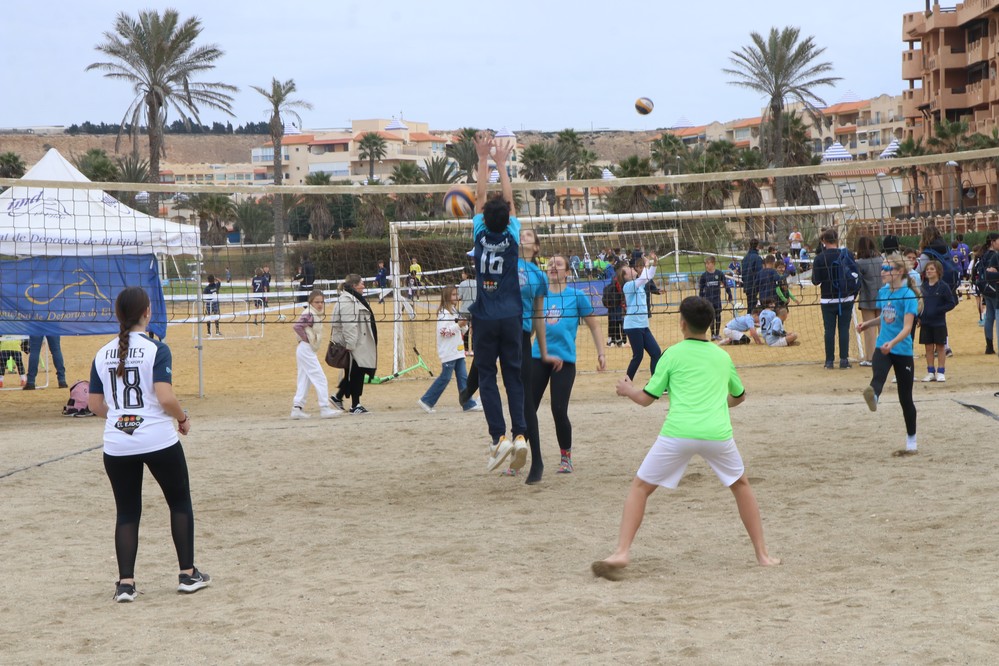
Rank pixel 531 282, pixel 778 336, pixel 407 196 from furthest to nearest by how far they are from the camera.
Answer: pixel 407 196 → pixel 778 336 → pixel 531 282

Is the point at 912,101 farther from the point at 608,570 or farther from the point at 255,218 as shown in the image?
the point at 608,570

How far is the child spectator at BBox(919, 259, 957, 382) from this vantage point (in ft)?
42.9

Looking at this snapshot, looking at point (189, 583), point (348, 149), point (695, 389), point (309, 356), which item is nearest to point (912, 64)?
point (309, 356)

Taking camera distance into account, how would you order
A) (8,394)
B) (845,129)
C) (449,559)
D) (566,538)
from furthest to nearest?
(845,129)
(8,394)
(566,538)
(449,559)

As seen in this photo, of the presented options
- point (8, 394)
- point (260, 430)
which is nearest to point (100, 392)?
point (260, 430)

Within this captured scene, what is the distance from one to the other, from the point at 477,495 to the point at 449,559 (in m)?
1.80

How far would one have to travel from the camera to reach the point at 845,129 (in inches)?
4168

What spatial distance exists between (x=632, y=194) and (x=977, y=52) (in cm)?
2754

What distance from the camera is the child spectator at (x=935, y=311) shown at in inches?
515

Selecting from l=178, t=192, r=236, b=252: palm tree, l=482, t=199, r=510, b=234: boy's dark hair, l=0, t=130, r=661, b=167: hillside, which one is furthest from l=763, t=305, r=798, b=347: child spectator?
l=0, t=130, r=661, b=167: hillside

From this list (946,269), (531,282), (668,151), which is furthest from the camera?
(668,151)

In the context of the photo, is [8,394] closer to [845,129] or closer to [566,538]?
[566,538]

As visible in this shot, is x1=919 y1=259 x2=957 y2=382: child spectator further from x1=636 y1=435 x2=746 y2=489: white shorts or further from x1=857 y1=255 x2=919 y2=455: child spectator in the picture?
x1=636 y1=435 x2=746 y2=489: white shorts

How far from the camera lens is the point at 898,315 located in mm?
8320
